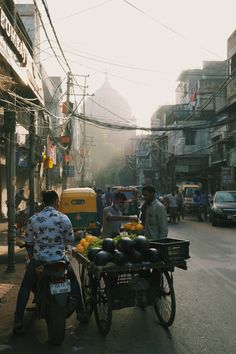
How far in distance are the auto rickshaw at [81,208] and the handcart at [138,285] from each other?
35.2 feet

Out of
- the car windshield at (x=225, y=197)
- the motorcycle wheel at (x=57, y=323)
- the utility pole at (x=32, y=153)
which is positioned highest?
the utility pole at (x=32, y=153)

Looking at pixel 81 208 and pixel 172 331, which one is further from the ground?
pixel 81 208

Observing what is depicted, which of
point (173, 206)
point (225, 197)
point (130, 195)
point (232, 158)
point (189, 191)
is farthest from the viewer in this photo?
point (232, 158)

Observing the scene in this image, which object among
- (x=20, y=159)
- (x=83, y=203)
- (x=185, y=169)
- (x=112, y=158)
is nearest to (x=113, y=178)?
(x=112, y=158)

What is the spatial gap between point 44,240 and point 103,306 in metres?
1.14

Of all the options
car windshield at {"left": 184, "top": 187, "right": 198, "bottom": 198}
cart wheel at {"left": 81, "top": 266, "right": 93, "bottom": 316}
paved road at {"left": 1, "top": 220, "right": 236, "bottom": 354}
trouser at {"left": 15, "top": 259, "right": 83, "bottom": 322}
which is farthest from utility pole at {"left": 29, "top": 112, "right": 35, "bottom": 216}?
car windshield at {"left": 184, "top": 187, "right": 198, "bottom": 198}

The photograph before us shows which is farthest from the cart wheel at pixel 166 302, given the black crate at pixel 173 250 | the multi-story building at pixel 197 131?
the multi-story building at pixel 197 131

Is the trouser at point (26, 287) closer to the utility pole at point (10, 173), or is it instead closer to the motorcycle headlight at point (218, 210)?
the utility pole at point (10, 173)

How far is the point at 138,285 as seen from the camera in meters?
6.02

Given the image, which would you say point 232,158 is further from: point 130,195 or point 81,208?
point 81,208

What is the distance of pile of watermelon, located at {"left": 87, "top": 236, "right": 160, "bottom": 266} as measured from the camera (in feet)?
19.2

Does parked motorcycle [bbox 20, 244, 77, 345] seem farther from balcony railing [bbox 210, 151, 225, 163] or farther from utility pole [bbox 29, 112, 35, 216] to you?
balcony railing [bbox 210, 151, 225, 163]

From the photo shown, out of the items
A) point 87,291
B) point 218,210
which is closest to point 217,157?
point 218,210

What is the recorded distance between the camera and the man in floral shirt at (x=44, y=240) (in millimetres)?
5852
